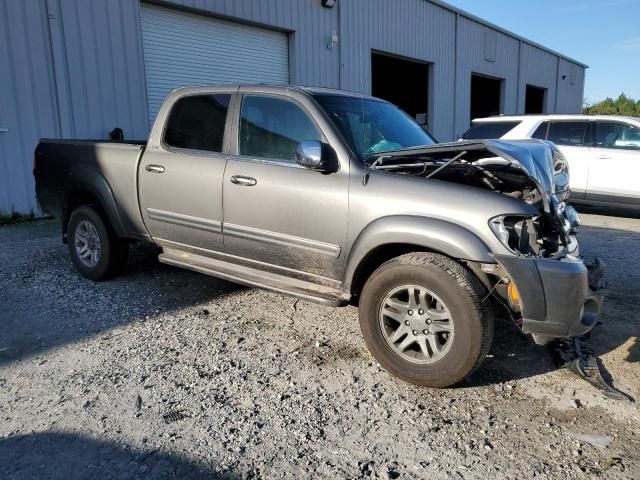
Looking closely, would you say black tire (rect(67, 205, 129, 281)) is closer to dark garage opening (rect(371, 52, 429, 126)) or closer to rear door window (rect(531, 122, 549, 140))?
rear door window (rect(531, 122, 549, 140))

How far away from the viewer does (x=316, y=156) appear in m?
3.52

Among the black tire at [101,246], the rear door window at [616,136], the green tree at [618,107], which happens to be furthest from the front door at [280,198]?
the green tree at [618,107]

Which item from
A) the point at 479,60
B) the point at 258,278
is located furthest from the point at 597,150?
the point at 479,60

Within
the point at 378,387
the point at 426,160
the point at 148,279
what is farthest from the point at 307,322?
the point at 148,279

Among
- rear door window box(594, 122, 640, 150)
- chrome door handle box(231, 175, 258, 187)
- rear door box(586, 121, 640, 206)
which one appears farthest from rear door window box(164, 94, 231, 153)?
rear door window box(594, 122, 640, 150)

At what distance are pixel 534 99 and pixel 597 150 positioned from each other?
2287 cm

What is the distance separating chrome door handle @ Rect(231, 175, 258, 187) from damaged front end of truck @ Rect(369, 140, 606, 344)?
3.13ft

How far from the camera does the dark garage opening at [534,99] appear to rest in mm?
29031

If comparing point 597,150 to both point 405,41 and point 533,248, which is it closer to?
point 533,248

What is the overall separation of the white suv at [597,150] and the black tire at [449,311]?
7.37 meters

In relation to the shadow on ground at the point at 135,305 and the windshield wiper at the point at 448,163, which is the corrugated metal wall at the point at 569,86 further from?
the windshield wiper at the point at 448,163

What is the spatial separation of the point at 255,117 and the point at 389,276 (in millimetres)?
1805

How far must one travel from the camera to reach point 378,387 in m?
3.36

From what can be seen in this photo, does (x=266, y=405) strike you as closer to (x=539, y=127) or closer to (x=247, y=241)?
(x=247, y=241)
